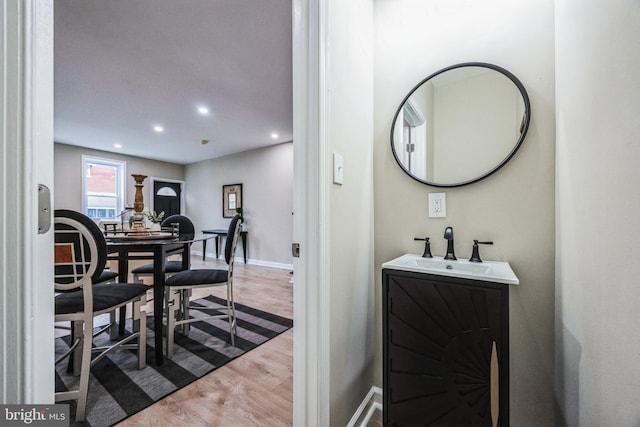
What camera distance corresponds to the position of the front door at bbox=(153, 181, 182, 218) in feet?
20.9

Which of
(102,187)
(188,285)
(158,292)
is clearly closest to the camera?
(158,292)

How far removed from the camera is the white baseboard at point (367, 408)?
4.11ft

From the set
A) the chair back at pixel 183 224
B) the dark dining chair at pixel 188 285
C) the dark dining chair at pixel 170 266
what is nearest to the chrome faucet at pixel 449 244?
the dark dining chair at pixel 188 285

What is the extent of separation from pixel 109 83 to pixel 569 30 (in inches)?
150

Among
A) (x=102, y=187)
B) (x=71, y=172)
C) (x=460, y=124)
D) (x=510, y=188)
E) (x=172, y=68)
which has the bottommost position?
(x=510, y=188)

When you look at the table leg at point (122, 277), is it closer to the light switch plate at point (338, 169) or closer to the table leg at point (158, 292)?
the table leg at point (158, 292)

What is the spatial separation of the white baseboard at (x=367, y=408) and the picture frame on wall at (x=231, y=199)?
4.82m

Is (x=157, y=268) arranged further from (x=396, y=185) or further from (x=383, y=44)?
(x=383, y=44)

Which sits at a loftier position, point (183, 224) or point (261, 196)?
point (261, 196)

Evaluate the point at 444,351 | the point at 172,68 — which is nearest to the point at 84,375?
the point at 444,351

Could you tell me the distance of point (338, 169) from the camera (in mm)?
1108

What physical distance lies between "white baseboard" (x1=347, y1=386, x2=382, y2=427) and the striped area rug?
40.2 inches

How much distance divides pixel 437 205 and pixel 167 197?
7001 millimetres

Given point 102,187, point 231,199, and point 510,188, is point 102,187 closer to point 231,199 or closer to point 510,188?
point 231,199
